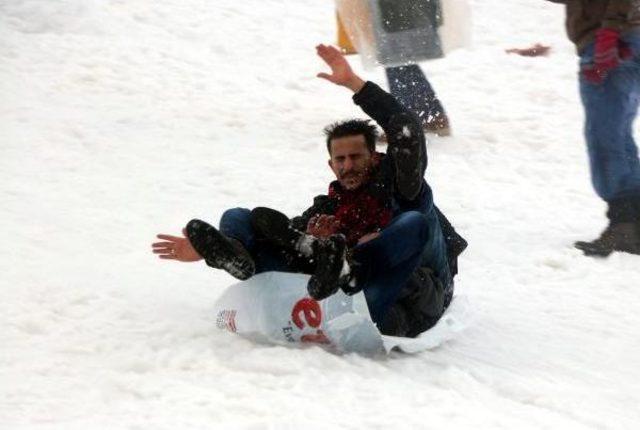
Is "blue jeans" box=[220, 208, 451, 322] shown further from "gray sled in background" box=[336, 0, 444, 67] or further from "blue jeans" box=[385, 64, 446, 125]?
"blue jeans" box=[385, 64, 446, 125]

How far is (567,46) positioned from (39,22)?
168 inches

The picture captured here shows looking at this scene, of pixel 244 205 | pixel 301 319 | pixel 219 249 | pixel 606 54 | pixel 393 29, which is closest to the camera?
pixel 219 249

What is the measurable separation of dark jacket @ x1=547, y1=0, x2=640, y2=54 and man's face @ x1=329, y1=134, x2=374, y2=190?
1.85m

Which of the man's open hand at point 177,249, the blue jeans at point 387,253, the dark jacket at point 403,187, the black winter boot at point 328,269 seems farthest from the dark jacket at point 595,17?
the man's open hand at point 177,249

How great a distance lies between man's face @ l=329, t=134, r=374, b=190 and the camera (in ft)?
10.8

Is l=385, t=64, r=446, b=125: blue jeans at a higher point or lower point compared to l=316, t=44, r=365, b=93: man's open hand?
lower

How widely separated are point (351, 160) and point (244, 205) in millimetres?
1776

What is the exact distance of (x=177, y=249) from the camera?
2992 millimetres

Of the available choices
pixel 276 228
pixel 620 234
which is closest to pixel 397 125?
pixel 276 228

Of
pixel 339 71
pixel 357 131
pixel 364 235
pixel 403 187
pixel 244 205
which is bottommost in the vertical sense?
pixel 244 205

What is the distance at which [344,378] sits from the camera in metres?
2.78

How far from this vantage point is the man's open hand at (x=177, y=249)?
9.73 feet

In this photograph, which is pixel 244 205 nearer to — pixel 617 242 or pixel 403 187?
pixel 617 242

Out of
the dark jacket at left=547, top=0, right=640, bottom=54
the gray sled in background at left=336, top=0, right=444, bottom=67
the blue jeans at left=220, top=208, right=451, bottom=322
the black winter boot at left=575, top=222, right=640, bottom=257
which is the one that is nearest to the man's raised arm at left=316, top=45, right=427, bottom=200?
the blue jeans at left=220, top=208, right=451, bottom=322
